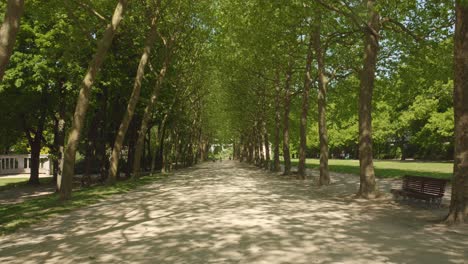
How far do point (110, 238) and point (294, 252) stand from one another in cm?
407

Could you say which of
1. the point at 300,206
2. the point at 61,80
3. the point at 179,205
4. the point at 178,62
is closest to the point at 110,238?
the point at 179,205

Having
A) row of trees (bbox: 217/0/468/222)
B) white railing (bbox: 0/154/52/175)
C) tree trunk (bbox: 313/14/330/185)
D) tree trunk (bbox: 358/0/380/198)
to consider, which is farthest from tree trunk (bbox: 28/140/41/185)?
tree trunk (bbox: 358/0/380/198)

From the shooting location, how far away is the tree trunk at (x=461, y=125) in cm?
1079

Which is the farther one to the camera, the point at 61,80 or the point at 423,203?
the point at 61,80

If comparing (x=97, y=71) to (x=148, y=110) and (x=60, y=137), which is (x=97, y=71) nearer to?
(x=60, y=137)

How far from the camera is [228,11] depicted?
79.2 feet

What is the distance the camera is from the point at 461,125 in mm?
10914

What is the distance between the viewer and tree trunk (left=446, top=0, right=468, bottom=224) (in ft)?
35.4

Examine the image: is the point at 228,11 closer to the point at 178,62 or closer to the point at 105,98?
the point at 105,98

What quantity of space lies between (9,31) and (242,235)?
19.6ft

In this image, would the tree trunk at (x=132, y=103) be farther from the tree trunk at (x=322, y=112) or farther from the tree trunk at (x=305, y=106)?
the tree trunk at (x=305, y=106)

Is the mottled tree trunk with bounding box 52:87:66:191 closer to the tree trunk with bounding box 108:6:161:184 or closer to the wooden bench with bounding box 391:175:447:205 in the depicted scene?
the tree trunk with bounding box 108:6:161:184

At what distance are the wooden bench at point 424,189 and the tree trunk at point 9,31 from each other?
41.0 ft

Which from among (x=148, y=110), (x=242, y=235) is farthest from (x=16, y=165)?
(x=242, y=235)
